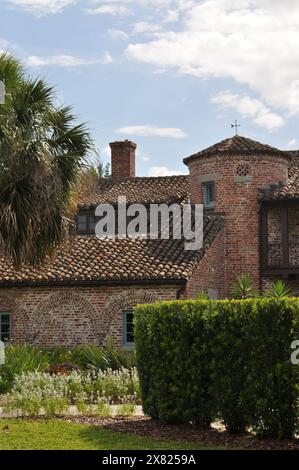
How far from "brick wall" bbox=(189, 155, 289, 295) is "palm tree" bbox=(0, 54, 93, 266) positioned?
439 inches

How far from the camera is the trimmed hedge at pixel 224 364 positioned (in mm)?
11352

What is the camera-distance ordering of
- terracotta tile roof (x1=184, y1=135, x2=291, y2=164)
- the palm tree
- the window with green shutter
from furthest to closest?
1. terracotta tile roof (x1=184, y1=135, x2=291, y2=164)
2. the window with green shutter
3. the palm tree

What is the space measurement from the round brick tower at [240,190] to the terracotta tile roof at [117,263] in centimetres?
144

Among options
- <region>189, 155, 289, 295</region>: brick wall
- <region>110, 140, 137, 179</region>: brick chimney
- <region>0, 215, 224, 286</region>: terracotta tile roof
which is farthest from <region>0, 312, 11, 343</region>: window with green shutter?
<region>110, 140, 137, 179</region>: brick chimney

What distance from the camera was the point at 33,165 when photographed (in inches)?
689

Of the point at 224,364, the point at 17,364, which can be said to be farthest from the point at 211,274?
the point at 224,364

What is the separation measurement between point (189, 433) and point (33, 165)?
7.51 metres

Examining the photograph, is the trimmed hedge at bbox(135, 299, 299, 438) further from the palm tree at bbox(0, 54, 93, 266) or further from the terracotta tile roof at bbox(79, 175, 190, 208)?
the terracotta tile roof at bbox(79, 175, 190, 208)

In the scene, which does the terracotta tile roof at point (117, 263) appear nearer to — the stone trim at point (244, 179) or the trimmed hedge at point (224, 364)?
the stone trim at point (244, 179)

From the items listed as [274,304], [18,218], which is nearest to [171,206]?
[18,218]

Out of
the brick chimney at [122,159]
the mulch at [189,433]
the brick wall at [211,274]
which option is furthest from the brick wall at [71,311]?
the brick chimney at [122,159]

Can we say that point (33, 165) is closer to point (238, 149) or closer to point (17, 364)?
point (17, 364)

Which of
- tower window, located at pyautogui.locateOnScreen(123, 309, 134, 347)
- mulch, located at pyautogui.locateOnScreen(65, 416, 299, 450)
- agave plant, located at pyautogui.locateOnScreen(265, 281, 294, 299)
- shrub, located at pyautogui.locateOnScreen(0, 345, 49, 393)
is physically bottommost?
mulch, located at pyautogui.locateOnScreen(65, 416, 299, 450)

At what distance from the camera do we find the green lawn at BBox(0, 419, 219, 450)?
36.7 feet
